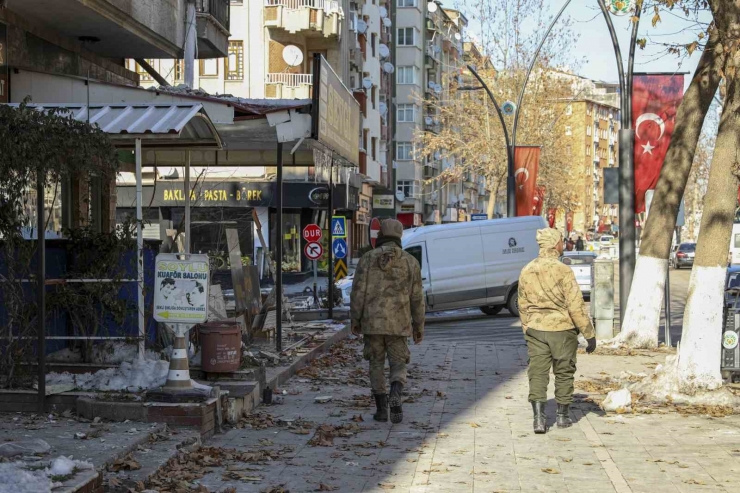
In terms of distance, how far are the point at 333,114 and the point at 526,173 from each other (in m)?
21.7

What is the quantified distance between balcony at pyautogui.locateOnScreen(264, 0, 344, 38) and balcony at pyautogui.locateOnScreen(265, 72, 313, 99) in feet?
6.62

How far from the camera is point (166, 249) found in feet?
44.7

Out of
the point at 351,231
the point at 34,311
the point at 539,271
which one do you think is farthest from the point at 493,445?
the point at 351,231

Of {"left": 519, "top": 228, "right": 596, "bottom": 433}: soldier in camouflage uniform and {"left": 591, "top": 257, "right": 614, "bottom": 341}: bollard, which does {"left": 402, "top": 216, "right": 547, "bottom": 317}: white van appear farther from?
{"left": 519, "top": 228, "right": 596, "bottom": 433}: soldier in camouflage uniform

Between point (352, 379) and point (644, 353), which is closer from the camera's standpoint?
point (352, 379)

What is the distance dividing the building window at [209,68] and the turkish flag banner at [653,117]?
2730cm

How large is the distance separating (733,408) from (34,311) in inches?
263

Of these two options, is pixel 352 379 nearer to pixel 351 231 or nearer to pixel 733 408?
pixel 733 408

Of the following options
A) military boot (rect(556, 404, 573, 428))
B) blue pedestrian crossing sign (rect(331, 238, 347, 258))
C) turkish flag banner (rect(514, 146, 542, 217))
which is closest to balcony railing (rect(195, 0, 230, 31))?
blue pedestrian crossing sign (rect(331, 238, 347, 258))

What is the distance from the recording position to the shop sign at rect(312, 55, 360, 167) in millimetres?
14078

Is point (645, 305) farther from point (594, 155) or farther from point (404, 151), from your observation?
point (594, 155)

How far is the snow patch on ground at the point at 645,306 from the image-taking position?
17375 mm

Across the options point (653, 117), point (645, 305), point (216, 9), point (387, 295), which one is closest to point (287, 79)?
point (216, 9)

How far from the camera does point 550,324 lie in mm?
9734
